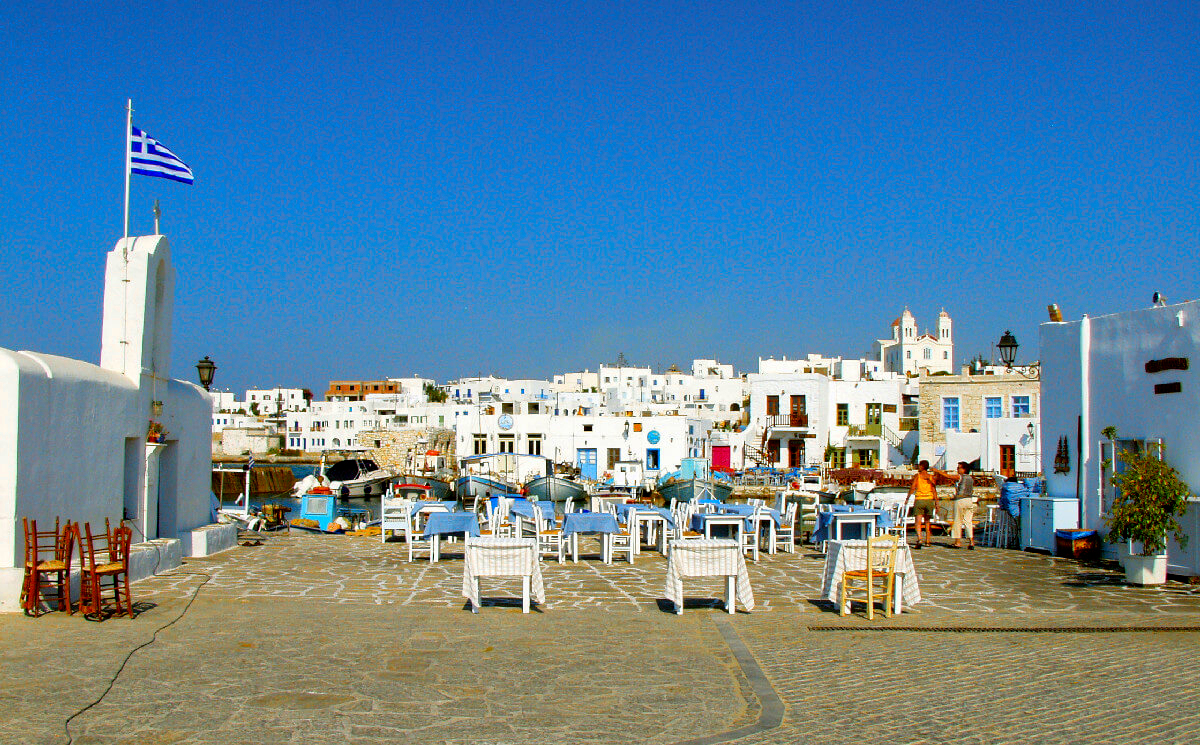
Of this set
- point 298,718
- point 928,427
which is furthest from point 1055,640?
point 928,427

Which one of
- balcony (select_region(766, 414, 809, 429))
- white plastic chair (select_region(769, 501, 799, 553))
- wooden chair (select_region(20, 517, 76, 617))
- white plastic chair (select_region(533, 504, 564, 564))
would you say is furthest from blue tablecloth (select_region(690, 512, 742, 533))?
balcony (select_region(766, 414, 809, 429))

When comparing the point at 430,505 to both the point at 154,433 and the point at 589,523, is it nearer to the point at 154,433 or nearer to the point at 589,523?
the point at 589,523

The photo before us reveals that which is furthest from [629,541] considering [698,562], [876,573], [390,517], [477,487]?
[477,487]

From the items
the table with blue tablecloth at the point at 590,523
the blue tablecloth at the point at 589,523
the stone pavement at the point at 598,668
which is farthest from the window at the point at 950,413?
the blue tablecloth at the point at 589,523

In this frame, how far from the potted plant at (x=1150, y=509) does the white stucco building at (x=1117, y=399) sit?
622 mm

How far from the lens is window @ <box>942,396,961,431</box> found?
171 ft

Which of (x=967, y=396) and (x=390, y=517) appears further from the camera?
(x=967, y=396)

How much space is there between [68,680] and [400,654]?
8.40 ft

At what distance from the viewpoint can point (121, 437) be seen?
1287 centimetres

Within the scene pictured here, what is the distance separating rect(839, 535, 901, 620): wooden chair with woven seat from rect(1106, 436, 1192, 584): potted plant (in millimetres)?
3831

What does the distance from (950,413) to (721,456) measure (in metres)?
15.5

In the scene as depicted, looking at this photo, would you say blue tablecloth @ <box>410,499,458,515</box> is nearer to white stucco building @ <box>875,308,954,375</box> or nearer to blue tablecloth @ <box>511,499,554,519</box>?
blue tablecloth @ <box>511,499,554,519</box>

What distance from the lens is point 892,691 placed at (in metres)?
7.40

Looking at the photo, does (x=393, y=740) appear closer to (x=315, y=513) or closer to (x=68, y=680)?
(x=68, y=680)
